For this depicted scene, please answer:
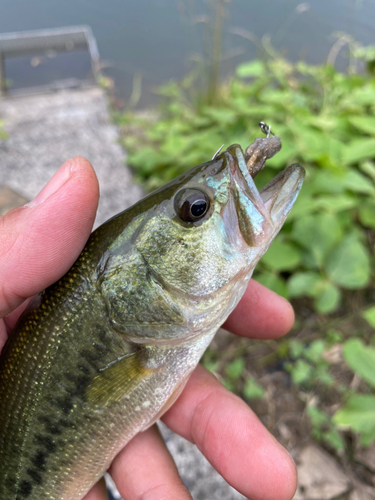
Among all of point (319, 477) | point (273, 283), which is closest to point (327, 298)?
point (273, 283)

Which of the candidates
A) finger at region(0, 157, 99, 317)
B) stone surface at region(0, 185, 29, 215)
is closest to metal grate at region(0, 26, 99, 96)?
→ stone surface at region(0, 185, 29, 215)

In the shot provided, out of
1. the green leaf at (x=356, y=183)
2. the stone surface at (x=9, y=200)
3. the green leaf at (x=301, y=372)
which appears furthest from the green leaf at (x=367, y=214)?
the stone surface at (x=9, y=200)

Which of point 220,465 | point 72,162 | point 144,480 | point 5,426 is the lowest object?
point 144,480

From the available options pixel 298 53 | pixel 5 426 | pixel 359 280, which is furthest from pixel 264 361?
pixel 298 53

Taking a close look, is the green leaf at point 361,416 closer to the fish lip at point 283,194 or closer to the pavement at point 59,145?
the fish lip at point 283,194

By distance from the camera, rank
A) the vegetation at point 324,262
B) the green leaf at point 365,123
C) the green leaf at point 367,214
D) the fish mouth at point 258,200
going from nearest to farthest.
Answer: the fish mouth at point 258,200
the vegetation at point 324,262
the green leaf at point 367,214
the green leaf at point 365,123

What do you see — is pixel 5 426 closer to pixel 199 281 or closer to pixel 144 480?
pixel 144 480

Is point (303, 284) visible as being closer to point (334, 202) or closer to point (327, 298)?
point (327, 298)
